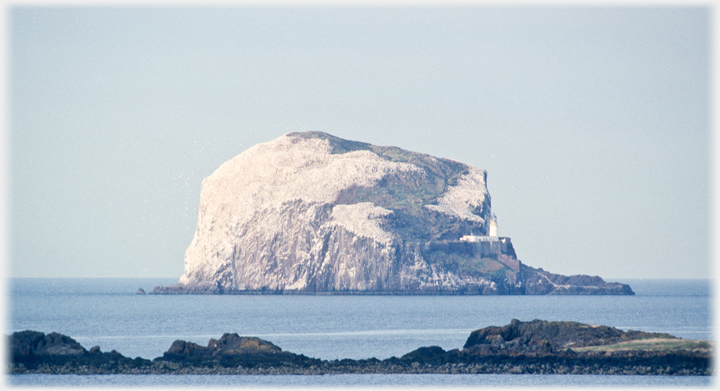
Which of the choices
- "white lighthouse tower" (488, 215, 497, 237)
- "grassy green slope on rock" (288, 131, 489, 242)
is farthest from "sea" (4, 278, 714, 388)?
"white lighthouse tower" (488, 215, 497, 237)

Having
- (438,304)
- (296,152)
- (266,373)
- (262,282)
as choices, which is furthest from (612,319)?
(296,152)

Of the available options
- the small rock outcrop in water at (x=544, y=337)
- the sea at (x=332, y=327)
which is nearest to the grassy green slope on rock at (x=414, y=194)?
the sea at (x=332, y=327)

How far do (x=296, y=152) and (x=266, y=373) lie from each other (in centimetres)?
11892

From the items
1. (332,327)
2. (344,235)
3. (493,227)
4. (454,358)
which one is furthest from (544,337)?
(493,227)

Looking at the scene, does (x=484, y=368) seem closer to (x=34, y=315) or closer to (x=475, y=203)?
(x=34, y=315)

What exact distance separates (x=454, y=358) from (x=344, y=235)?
9568 cm

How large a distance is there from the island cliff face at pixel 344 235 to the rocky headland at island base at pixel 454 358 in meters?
90.8

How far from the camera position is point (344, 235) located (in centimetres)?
14662

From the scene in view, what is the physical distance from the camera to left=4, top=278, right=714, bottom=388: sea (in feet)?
152

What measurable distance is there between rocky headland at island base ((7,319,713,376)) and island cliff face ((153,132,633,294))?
9080cm

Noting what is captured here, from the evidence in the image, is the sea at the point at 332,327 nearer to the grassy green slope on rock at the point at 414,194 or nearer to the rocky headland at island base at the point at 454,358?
the rocky headland at island base at the point at 454,358

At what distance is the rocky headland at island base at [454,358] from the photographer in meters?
48.7

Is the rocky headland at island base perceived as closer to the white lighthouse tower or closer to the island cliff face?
the island cliff face

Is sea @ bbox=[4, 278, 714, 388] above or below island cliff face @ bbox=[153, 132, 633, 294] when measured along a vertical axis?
below
